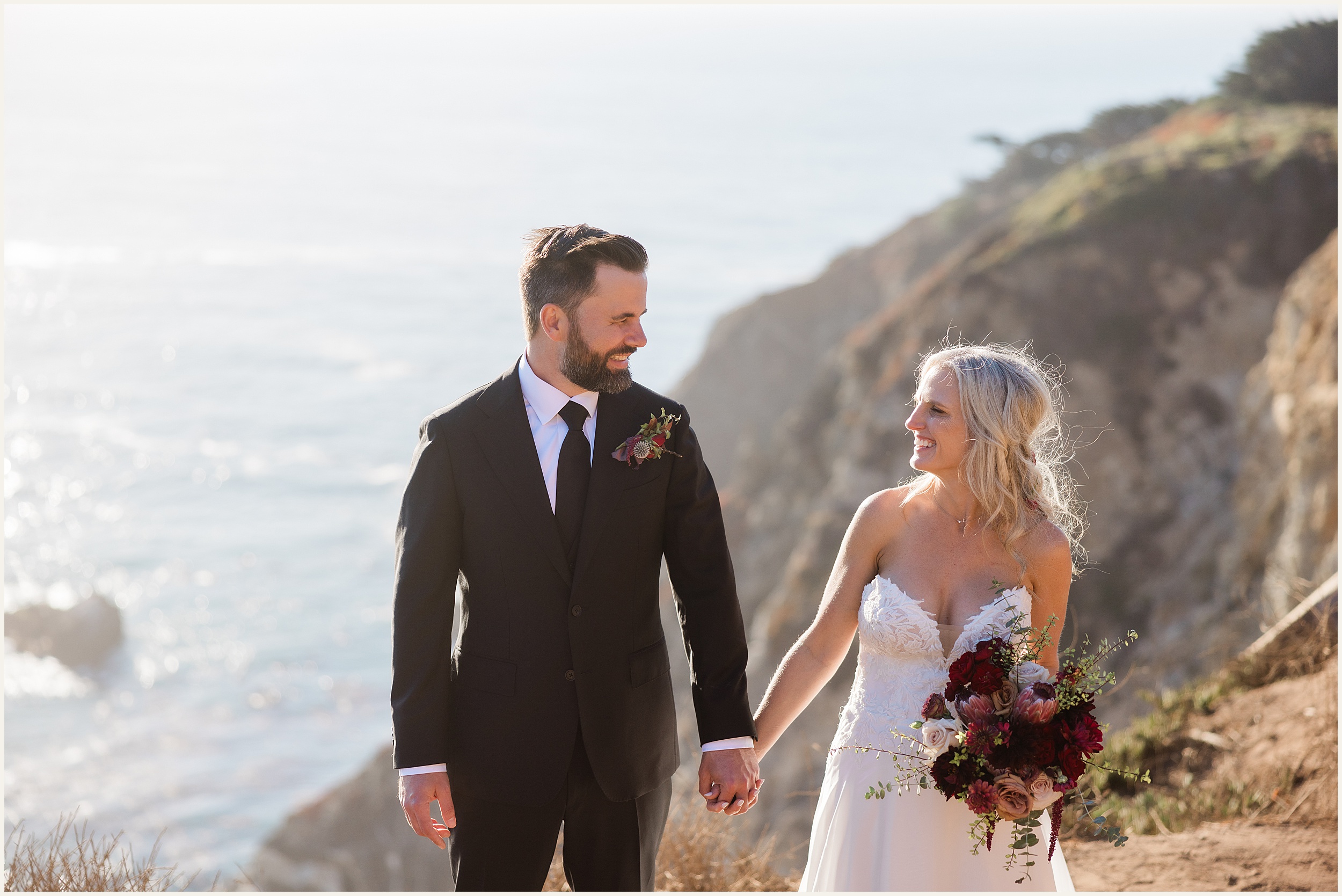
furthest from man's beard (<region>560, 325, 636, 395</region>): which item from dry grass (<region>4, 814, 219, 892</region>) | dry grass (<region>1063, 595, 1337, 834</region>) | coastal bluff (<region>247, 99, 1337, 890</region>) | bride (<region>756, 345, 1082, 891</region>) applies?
coastal bluff (<region>247, 99, 1337, 890</region>)

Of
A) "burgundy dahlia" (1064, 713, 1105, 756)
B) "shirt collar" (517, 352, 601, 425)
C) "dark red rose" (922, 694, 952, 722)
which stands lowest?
"burgundy dahlia" (1064, 713, 1105, 756)

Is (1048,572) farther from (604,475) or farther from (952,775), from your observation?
(604,475)

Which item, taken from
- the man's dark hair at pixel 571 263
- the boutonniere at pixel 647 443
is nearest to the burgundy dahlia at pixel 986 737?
the boutonniere at pixel 647 443

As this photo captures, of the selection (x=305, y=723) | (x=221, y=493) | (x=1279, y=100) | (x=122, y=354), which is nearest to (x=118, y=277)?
(x=122, y=354)

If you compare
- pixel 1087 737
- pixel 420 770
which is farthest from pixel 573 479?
pixel 1087 737

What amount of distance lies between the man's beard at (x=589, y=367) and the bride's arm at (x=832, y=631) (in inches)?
36.7

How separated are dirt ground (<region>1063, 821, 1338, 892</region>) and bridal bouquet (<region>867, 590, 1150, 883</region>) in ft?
6.35

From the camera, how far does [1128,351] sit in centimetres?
1848

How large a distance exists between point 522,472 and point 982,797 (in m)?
1.53

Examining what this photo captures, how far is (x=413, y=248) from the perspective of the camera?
11056cm

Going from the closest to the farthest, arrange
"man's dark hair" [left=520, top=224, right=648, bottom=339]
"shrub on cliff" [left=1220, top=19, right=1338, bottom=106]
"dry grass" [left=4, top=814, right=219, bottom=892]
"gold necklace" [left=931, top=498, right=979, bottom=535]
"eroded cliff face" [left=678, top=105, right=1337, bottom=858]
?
"man's dark hair" [left=520, top=224, right=648, bottom=339], "gold necklace" [left=931, top=498, right=979, bottom=535], "dry grass" [left=4, top=814, right=219, bottom=892], "eroded cliff face" [left=678, top=105, right=1337, bottom=858], "shrub on cliff" [left=1220, top=19, right=1338, bottom=106]

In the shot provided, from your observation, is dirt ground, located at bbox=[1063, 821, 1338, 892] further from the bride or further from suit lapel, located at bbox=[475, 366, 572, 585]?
suit lapel, located at bbox=[475, 366, 572, 585]

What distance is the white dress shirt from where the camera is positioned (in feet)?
→ 10.5

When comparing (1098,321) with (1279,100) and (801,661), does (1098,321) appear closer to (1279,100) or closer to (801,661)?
(1279,100)
